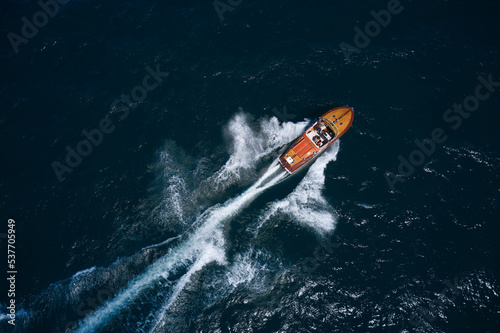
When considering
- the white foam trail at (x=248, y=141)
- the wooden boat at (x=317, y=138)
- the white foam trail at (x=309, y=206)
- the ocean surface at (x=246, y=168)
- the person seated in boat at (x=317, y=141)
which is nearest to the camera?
the ocean surface at (x=246, y=168)

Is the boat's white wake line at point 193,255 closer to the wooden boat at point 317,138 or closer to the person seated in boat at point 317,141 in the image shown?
the wooden boat at point 317,138

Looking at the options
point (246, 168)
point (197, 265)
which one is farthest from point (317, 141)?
point (197, 265)

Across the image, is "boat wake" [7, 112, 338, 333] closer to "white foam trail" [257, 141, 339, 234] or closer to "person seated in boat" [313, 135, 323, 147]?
"white foam trail" [257, 141, 339, 234]

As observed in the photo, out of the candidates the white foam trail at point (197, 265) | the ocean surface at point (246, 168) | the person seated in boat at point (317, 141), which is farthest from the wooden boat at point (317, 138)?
the white foam trail at point (197, 265)

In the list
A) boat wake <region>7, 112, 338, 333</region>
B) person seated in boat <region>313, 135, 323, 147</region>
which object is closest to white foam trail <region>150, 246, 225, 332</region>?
boat wake <region>7, 112, 338, 333</region>

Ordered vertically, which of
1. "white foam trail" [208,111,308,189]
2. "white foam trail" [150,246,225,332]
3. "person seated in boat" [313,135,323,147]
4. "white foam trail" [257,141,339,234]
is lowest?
"white foam trail" [257,141,339,234]
